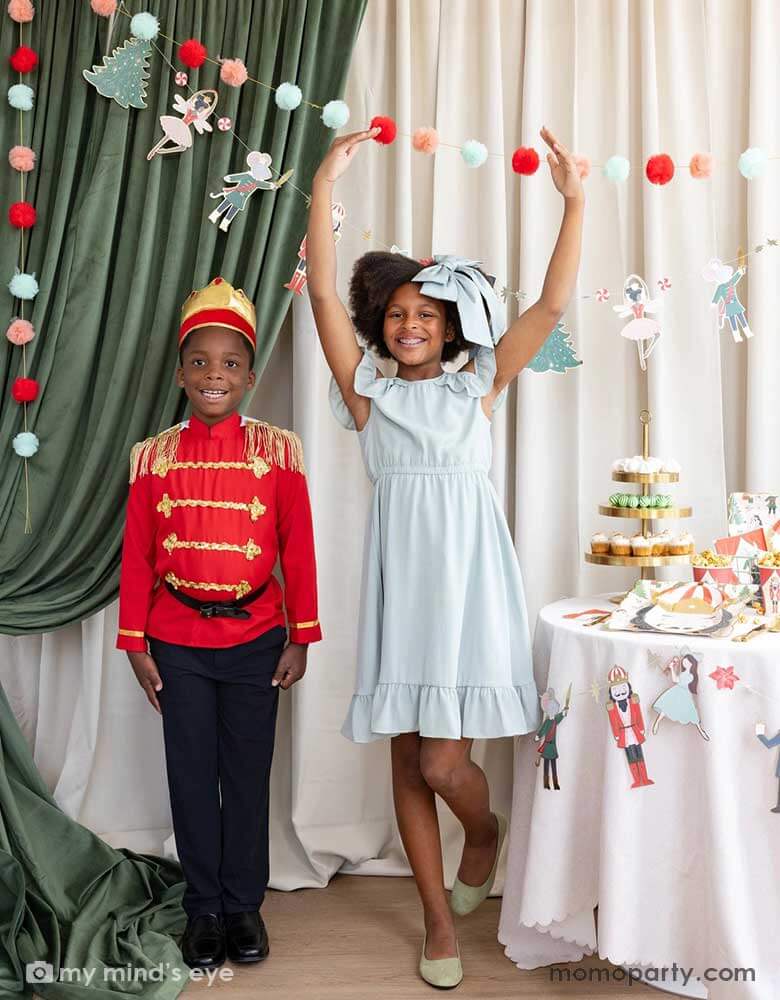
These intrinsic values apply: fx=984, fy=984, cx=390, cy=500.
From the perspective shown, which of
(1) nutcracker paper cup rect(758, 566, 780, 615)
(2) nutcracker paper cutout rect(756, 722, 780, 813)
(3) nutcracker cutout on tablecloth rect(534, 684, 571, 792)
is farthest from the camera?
(1) nutcracker paper cup rect(758, 566, 780, 615)

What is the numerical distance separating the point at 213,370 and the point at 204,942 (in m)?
1.35

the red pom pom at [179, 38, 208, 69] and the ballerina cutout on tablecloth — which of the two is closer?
the ballerina cutout on tablecloth

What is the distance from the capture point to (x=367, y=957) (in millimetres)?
2379

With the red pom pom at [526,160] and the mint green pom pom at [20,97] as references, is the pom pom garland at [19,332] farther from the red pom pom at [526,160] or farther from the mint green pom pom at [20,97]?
the red pom pom at [526,160]

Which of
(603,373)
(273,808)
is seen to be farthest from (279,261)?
(273,808)

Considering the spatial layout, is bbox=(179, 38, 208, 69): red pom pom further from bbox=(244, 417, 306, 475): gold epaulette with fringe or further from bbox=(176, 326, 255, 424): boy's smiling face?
bbox=(244, 417, 306, 475): gold epaulette with fringe

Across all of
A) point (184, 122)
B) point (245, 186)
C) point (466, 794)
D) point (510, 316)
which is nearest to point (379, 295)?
Answer: point (245, 186)

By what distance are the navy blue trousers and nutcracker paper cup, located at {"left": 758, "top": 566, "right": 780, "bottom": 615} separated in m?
1.17

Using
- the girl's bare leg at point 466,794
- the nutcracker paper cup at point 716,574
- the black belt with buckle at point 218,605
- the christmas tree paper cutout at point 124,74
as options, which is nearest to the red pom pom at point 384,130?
the christmas tree paper cutout at point 124,74

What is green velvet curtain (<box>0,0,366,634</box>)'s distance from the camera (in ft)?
8.86

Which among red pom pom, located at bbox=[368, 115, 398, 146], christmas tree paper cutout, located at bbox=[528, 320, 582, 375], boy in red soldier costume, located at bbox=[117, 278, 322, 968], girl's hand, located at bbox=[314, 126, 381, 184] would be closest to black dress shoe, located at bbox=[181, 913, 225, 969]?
boy in red soldier costume, located at bbox=[117, 278, 322, 968]

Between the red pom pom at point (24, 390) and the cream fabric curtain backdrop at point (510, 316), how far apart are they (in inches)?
26.7

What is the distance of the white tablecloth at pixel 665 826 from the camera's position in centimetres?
198

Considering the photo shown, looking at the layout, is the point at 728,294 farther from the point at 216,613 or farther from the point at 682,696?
the point at 216,613
